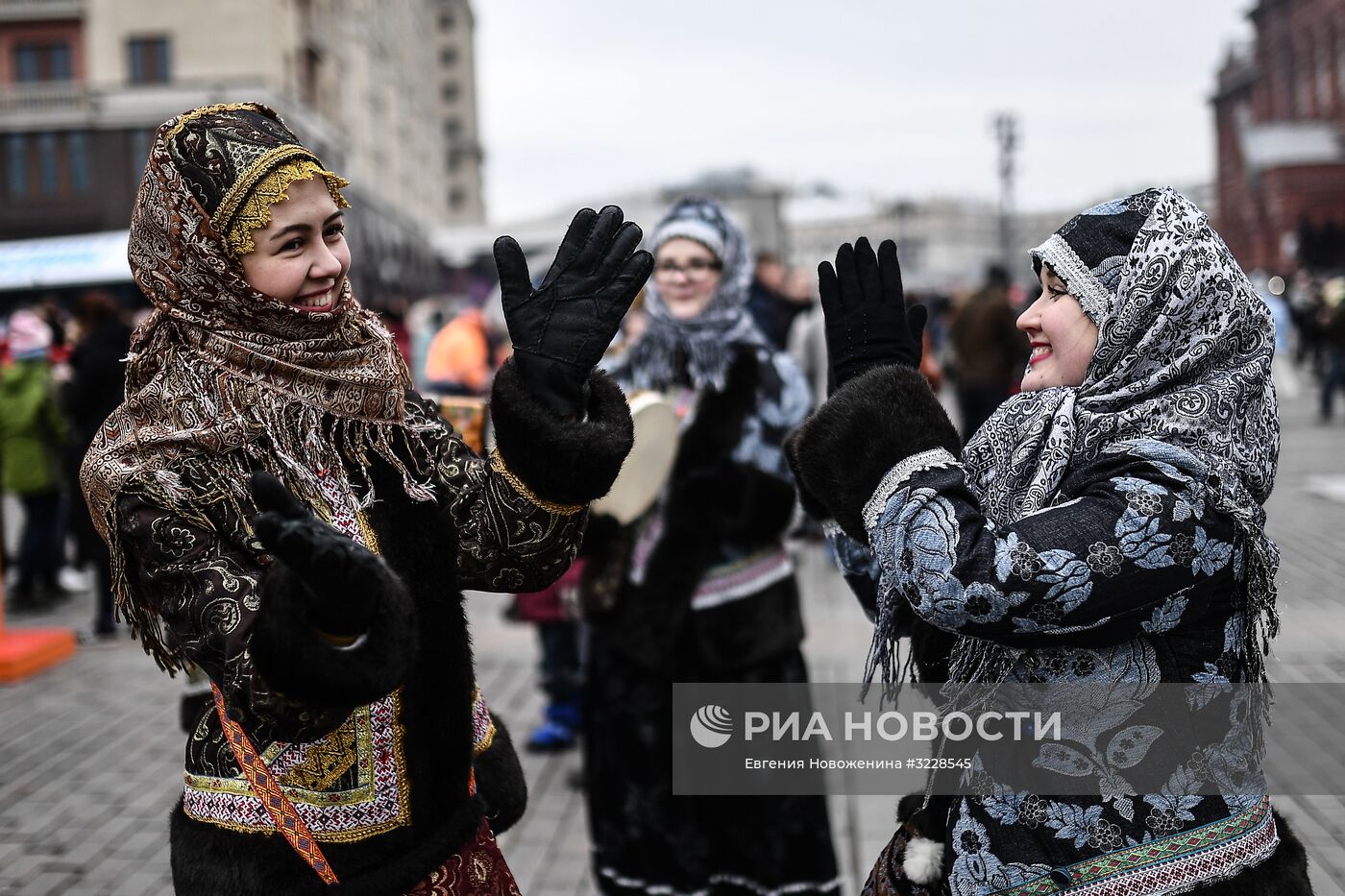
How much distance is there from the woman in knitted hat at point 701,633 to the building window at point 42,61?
1403 inches

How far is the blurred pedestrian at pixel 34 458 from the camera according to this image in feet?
26.3

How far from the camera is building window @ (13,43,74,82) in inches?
1318

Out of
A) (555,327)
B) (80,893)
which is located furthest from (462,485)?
(80,893)

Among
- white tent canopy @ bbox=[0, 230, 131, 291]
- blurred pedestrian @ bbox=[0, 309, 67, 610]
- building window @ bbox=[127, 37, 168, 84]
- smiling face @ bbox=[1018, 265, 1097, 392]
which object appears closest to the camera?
smiling face @ bbox=[1018, 265, 1097, 392]

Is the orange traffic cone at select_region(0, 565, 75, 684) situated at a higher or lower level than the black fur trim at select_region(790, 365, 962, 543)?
lower

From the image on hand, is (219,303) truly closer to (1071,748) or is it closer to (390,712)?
(390,712)

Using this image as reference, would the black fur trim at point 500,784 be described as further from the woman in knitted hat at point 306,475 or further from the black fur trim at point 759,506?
the black fur trim at point 759,506

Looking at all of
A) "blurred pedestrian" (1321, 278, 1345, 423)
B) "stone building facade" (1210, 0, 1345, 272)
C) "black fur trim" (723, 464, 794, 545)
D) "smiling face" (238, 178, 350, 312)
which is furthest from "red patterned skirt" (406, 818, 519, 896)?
"stone building facade" (1210, 0, 1345, 272)

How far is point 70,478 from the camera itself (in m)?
7.78

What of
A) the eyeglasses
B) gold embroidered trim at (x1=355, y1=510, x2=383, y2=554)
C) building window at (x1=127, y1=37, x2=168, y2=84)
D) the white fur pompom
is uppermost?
building window at (x1=127, y1=37, x2=168, y2=84)

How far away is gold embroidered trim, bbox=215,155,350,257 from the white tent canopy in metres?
18.3

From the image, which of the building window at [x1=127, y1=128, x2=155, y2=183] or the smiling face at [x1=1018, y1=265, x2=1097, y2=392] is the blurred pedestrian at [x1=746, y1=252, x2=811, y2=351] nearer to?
the smiling face at [x1=1018, y1=265, x2=1097, y2=392]

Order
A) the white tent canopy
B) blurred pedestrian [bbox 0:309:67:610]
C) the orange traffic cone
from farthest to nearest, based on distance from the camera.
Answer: the white tent canopy, blurred pedestrian [bbox 0:309:67:610], the orange traffic cone

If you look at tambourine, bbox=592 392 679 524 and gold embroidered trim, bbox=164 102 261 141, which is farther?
tambourine, bbox=592 392 679 524
